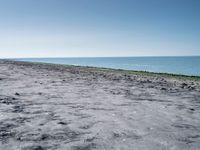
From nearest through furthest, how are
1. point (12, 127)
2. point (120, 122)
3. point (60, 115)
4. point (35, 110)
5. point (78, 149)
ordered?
1. point (78, 149)
2. point (12, 127)
3. point (120, 122)
4. point (60, 115)
5. point (35, 110)

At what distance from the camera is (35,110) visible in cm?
965

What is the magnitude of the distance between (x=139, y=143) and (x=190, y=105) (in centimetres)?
654

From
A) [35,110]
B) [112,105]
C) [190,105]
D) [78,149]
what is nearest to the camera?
[78,149]

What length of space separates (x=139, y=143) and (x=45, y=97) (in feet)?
24.1

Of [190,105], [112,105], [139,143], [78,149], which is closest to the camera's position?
[78,149]

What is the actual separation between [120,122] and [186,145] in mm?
2456

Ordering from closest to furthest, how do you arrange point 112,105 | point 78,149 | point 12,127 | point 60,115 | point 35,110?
point 78,149 < point 12,127 < point 60,115 < point 35,110 < point 112,105

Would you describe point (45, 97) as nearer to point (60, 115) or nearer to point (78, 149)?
point (60, 115)

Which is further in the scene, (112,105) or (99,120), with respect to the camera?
(112,105)

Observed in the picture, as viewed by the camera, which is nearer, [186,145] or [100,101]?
[186,145]

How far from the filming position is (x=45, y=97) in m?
12.7

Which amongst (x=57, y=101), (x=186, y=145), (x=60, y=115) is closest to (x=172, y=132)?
(x=186, y=145)

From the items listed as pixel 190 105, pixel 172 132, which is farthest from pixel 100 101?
pixel 172 132

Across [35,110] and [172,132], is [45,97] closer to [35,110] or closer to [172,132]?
[35,110]
